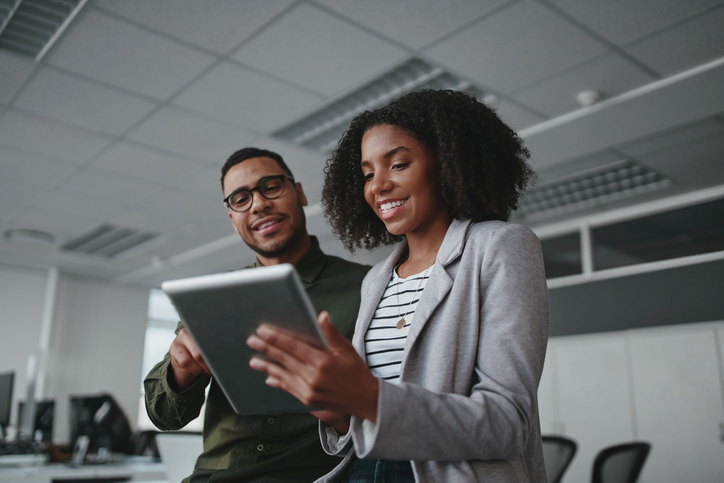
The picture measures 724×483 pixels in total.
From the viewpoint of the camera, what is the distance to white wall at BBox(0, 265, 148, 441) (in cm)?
811

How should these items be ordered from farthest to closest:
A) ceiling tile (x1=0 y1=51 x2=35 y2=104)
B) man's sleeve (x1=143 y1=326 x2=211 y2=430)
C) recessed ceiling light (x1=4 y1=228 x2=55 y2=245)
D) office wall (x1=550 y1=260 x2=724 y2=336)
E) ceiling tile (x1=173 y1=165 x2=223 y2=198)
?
1. recessed ceiling light (x1=4 y1=228 x2=55 y2=245)
2. office wall (x1=550 y1=260 x2=724 y2=336)
3. ceiling tile (x1=173 y1=165 x2=223 y2=198)
4. ceiling tile (x1=0 y1=51 x2=35 y2=104)
5. man's sleeve (x1=143 y1=326 x2=211 y2=430)

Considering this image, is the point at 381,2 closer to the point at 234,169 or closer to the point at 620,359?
the point at 234,169

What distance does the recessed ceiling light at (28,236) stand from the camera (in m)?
6.62

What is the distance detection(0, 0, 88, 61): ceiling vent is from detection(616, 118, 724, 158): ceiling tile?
361cm

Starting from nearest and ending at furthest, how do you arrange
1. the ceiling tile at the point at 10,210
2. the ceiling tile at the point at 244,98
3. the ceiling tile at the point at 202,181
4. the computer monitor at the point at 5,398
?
1. the ceiling tile at the point at 244,98
2. the computer monitor at the point at 5,398
3. the ceiling tile at the point at 202,181
4. the ceiling tile at the point at 10,210

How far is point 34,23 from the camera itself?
10.4 ft

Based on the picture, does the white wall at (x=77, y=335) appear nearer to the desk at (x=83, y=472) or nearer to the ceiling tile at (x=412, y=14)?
the desk at (x=83, y=472)

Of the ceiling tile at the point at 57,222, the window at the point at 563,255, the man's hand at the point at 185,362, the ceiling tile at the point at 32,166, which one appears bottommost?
the man's hand at the point at 185,362

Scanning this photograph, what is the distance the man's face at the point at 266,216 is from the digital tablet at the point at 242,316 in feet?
2.53

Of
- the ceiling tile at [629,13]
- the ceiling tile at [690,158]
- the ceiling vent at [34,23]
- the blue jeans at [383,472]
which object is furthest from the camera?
the ceiling tile at [690,158]

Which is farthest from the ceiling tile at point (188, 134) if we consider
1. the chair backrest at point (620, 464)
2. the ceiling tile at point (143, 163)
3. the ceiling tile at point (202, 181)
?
the chair backrest at point (620, 464)

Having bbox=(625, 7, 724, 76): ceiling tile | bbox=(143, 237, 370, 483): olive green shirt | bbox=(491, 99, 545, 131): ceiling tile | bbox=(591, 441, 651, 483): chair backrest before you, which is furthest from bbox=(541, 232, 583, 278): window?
bbox=(143, 237, 370, 483): olive green shirt

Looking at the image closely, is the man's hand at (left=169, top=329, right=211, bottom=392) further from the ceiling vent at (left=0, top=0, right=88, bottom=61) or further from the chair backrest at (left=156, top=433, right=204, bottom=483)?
the ceiling vent at (left=0, top=0, right=88, bottom=61)

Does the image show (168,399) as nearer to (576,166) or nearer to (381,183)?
(381,183)
